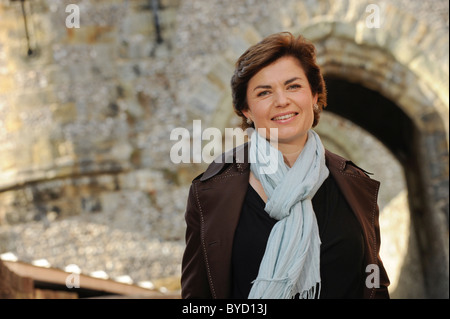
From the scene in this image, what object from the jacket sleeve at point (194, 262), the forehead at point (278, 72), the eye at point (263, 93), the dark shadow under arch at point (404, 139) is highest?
the dark shadow under arch at point (404, 139)

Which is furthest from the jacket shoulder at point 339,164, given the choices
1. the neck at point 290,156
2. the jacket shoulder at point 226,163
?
the jacket shoulder at point 226,163

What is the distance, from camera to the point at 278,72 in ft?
5.34

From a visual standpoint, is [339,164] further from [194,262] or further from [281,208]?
[194,262]

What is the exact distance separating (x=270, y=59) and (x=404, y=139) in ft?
18.4

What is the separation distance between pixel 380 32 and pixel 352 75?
1.49ft

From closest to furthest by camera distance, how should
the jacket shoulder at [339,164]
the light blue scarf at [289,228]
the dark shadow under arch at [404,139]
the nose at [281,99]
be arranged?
1. the light blue scarf at [289,228]
2. the nose at [281,99]
3. the jacket shoulder at [339,164]
4. the dark shadow under arch at [404,139]

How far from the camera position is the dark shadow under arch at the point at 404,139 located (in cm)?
647

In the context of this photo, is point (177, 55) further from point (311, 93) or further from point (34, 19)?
point (311, 93)

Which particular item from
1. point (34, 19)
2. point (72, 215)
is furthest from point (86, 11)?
point (72, 215)

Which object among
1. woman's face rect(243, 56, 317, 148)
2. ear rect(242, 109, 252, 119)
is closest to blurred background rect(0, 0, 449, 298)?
ear rect(242, 109, 252, 119)

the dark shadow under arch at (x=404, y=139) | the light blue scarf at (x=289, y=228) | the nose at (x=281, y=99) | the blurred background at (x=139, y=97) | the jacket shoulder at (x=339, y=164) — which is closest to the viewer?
the light blue scarf at (x=289, y=228)

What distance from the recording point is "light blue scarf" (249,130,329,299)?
1.49 metres

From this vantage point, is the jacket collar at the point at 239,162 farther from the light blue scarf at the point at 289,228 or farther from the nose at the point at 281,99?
the nose at the point at 281,99

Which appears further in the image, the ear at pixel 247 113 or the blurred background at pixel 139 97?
the blurred background at pixel 139 97
